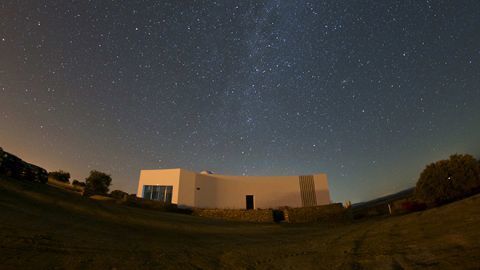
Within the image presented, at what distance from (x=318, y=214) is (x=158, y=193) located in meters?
20.1

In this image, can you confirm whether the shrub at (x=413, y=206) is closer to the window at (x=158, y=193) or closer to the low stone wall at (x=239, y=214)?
the low stone wall at (x=239, y=214)

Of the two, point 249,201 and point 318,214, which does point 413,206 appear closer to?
point 318,214

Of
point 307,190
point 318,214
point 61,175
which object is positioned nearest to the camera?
point 318,214

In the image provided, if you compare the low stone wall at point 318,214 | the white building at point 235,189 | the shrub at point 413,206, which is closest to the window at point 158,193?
the white building at point 235,189

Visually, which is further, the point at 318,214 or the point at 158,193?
the point at 158,193

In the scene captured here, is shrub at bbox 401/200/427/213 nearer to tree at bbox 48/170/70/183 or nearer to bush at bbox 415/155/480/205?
bush at bbox 415/155/480/205

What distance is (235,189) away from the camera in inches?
1368

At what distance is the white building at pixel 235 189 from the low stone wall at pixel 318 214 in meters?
7.26

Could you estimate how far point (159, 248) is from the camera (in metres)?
6.34

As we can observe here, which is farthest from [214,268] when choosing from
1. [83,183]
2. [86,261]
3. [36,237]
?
[83,183]

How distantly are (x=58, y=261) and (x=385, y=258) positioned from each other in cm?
644

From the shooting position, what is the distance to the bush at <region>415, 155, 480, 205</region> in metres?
19.8

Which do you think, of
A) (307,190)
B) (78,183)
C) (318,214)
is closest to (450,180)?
(318,214)

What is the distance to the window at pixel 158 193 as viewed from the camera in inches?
1195
